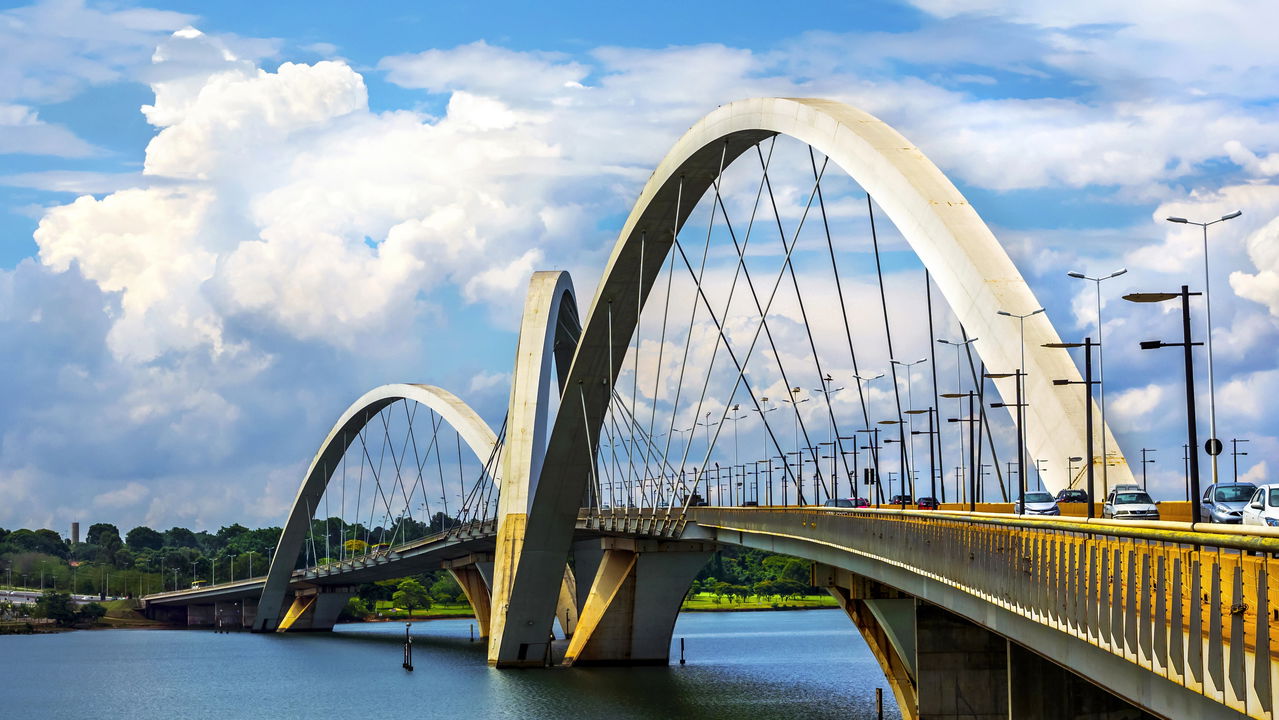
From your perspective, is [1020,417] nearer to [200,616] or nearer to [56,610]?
[200,616]

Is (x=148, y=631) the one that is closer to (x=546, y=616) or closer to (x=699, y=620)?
(x=699, y=620)

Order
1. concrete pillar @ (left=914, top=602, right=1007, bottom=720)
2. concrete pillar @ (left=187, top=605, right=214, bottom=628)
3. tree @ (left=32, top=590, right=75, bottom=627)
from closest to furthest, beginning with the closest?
concrete pillar @ (left=914, top=602, right=1007, bottom=720) → concrete pillar @ (left=187, top=605, right=214, bottom=628) → tree @ (left=32, top=590, right=75, bottom=627)

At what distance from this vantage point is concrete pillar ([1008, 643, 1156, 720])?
2788cm

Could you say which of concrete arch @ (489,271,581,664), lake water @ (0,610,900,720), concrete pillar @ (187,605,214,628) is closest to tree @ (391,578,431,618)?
concrete pillar @ (187,605,214,628)

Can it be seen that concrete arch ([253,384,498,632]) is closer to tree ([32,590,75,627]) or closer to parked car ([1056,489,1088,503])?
tree ([32,590,75,627])

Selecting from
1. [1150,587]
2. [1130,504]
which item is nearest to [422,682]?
[1130,504]

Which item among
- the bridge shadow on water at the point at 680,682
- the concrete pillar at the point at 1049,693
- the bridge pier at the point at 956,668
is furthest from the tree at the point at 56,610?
the concrete pillar at the point at 1049,693

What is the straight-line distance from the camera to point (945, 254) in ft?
115

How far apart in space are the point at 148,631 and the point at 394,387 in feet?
173

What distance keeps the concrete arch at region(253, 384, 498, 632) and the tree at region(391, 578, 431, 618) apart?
119 feet

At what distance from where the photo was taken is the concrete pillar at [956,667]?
3747 centimetres

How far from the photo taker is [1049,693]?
28000 mm

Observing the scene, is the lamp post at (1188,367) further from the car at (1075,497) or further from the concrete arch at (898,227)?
the car at (1075,497)

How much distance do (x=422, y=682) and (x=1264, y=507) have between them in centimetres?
5549
